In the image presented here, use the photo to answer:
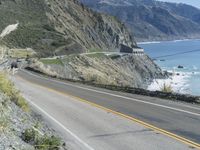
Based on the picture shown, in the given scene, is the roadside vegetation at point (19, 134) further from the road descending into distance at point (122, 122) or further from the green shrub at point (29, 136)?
the road descending into distance at point (122, 122)

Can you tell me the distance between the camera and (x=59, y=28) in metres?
118

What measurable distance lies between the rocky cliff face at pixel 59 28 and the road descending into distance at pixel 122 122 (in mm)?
75257

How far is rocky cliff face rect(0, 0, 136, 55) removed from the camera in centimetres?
10231

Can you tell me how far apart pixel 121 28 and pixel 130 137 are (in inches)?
5992

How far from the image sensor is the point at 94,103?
69.2 feet

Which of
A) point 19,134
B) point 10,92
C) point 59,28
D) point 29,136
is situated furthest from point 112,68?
point 29,136

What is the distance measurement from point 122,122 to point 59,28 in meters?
103

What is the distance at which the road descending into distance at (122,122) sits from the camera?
41.3ft

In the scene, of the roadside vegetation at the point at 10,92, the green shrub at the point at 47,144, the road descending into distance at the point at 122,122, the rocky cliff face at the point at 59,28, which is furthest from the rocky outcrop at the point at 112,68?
the green shrub at the point at 47,144

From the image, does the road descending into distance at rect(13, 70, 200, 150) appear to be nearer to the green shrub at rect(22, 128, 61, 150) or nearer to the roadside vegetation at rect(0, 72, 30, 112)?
the roadside vegetation at rect(0, 72, 30, 112)

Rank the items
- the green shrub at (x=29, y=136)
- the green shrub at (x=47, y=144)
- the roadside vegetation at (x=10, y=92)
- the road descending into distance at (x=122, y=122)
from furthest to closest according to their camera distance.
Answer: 1. the roadside vegetation at (x=10, y=92)
2. the road descending into distance at (x=122, y=122)
3. the green shrub at (x=29, y=136)
4. the green shrub at (x=47, y=144)

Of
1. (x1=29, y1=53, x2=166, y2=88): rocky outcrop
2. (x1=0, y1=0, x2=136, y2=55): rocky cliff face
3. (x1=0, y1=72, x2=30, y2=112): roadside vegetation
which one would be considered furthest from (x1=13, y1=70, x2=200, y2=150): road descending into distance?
(x1=0, y1=0, x2=136, y2=55): rocky cliff face

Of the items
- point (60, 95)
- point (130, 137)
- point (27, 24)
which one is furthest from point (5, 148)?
point (27, 24)

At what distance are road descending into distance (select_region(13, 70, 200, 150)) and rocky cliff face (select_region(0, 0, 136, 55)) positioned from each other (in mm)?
75257
